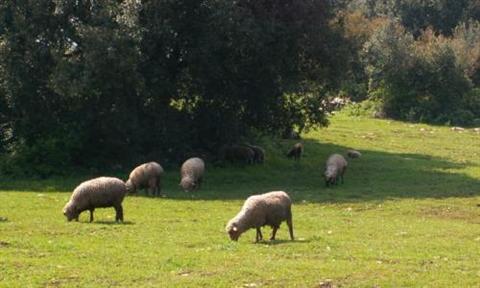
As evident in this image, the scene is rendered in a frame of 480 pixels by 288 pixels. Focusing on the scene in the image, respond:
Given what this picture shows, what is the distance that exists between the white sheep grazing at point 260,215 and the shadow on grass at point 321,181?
10.4m

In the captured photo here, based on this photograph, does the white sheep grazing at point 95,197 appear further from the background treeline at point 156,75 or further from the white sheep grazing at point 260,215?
the background treeline at point 156,75

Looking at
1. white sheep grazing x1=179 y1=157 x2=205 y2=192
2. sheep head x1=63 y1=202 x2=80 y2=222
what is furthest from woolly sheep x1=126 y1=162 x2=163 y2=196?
sheep head x1=63 y1=202 x2=80 y2=222

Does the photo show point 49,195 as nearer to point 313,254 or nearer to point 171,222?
point 171,222

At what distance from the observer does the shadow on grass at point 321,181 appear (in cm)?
3469

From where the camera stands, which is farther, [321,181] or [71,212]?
[321,181]

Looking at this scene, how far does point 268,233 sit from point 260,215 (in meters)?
2.41

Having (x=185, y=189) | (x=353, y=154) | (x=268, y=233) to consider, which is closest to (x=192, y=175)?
(x=185, y=189)

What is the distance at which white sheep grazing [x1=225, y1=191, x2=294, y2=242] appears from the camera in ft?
71.7

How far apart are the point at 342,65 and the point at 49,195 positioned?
17.0 meters

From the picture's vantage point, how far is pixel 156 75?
39.7 meters

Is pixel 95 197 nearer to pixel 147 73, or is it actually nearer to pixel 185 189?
pixel 185 189

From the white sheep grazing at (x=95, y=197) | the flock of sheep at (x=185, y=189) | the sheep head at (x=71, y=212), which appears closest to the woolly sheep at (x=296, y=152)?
the flock of sheep at (x=185, y=189)

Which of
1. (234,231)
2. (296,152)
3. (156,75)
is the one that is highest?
(156,75)

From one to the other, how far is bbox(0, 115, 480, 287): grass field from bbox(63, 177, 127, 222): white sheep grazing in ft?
1.56
